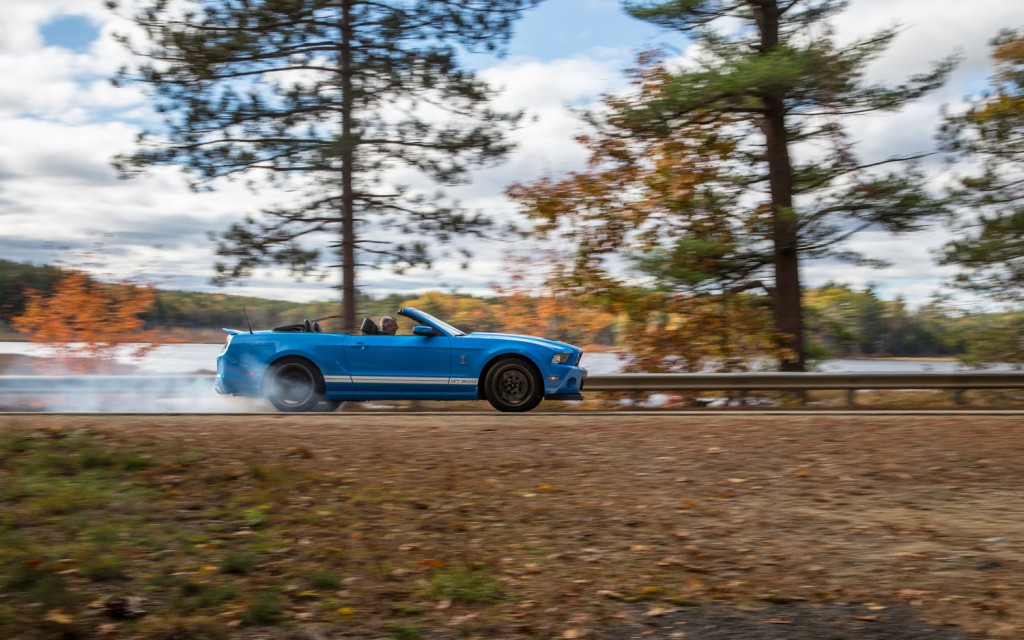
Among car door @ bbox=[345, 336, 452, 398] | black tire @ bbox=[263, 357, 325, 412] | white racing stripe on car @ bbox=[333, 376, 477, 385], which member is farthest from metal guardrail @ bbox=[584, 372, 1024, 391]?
black tire @ bbox=[263, 357, 325, 412]

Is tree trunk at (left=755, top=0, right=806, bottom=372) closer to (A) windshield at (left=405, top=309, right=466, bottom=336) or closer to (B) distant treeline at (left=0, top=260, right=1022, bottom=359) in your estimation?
(B) distant treeline at (left=0, top=260, right=1022, bottom=359)

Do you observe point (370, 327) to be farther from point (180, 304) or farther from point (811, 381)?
point (180, 304)

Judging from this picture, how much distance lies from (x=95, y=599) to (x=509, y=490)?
3173 mm

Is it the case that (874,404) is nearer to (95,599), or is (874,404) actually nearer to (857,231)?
(857,231)

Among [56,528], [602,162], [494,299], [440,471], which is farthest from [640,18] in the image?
[56,528]

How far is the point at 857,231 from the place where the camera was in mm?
15844

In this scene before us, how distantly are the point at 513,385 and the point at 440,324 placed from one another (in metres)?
1.28

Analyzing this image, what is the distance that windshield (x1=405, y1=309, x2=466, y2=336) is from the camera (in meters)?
11.4

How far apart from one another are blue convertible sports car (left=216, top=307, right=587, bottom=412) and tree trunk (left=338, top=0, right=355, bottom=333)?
4528 mm

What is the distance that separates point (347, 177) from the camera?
54.0ft

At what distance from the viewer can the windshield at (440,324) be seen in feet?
37.3

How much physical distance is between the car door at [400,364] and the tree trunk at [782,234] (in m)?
7.62

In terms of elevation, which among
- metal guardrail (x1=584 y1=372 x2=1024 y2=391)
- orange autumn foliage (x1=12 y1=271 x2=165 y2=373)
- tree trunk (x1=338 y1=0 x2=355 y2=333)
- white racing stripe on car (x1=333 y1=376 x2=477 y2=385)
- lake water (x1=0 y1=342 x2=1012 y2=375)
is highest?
tree trunk (x1=338 y1=0 x2=355 y2=333)

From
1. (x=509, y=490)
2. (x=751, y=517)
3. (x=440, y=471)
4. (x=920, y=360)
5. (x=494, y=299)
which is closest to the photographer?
(x=751, y=517)
